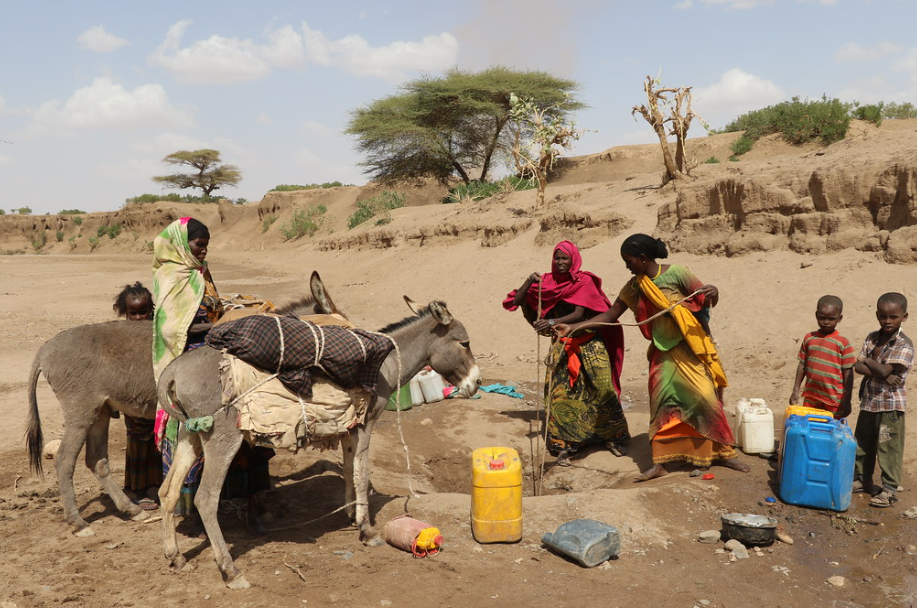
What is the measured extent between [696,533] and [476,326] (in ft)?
28.2

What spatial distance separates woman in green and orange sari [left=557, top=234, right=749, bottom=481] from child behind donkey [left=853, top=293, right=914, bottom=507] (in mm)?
918

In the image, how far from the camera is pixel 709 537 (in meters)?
4.52

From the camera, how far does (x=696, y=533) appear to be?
464 cm

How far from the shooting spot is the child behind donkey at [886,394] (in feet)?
15.4

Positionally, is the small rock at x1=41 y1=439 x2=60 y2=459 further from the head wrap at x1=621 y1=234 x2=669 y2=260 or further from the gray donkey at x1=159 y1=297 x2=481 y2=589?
the head wrap at x1=621 y1=234 x2=669 y2=260

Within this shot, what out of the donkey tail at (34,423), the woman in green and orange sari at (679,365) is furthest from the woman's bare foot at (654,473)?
the donkey tail at (34,423)

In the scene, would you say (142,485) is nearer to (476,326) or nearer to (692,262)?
(476,326)

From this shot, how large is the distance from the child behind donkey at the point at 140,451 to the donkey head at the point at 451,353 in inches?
83.1

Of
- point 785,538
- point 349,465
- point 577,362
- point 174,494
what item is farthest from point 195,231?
point 785,538

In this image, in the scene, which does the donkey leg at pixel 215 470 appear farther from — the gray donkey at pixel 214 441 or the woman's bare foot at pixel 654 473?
the woman's bare foot at pixel 654 473

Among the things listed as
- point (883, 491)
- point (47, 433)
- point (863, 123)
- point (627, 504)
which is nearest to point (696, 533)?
point (627, 504)

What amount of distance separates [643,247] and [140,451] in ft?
13.6

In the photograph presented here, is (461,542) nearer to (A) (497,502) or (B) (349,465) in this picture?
(A) (497,502)

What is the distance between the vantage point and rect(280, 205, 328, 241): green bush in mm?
34500
